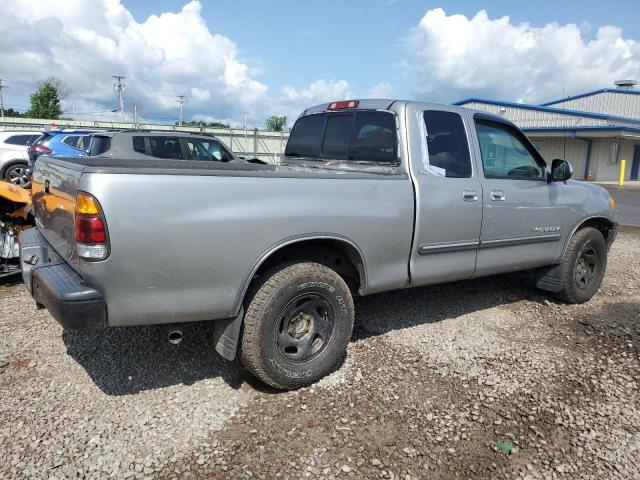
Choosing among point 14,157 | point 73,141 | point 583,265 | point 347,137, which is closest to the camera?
point 347,137

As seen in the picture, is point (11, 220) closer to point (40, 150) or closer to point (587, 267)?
point (587, 267)

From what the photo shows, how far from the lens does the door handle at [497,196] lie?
4.11m

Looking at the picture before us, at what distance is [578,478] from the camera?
254 centimetres

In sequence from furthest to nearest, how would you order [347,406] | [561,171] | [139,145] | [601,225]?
[139,145] < [601,225] < [561,171] < [347,406]

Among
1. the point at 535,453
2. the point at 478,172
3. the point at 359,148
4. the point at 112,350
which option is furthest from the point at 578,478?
the point at 112,350

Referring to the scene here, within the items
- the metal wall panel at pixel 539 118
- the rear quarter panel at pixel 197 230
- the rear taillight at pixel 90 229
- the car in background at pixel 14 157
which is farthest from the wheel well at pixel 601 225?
the metal wall panel at pixel 539 118

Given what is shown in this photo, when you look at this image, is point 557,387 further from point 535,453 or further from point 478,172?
point 478,172

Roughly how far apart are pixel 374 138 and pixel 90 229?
233 centimetres

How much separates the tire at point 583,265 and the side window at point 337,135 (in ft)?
8.43

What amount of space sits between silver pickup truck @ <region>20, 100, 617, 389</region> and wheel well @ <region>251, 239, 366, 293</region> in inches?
0.4

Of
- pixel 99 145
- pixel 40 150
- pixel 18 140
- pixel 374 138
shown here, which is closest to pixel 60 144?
pixel 40 150

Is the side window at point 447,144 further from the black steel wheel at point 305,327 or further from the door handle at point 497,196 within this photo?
the black steel wheel at point 305,327

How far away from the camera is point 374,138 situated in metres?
3.98

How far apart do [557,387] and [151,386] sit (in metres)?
2.81
